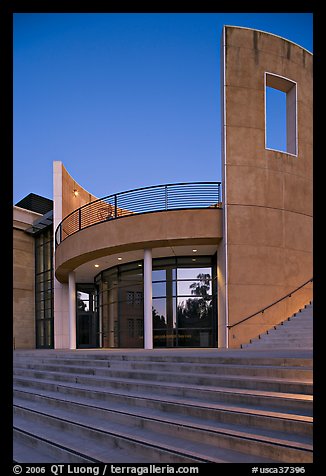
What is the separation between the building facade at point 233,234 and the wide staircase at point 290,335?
1.41ft

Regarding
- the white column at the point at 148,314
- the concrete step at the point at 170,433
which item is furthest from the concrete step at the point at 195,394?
the white column at the point at 148,314

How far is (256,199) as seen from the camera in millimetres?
16984

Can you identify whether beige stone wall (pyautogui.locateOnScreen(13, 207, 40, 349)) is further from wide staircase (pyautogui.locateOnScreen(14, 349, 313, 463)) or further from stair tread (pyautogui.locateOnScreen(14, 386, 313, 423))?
stair tread (pyautogui.locateOnScreen(14, 386, 313, 423))

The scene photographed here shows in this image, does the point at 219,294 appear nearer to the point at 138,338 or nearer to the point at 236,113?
the point at 138,338

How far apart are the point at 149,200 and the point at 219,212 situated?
126 inches

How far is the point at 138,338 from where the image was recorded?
1955cm

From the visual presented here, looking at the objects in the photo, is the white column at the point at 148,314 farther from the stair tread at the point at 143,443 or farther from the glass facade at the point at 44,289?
the glass facade at the point at 44,289

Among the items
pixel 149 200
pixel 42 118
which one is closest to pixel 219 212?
pixel 149 200

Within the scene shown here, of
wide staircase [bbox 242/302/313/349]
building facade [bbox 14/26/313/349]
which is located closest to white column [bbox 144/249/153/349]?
building facade [bbox 14/26/313/349]

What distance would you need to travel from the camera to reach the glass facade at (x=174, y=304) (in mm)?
18391

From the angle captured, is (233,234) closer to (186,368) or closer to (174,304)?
(174,304)

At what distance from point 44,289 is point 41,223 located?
4646 mm

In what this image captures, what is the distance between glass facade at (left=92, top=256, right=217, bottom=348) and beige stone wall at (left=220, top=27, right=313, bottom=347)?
2.38m

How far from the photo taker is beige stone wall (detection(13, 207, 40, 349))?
29078mm
